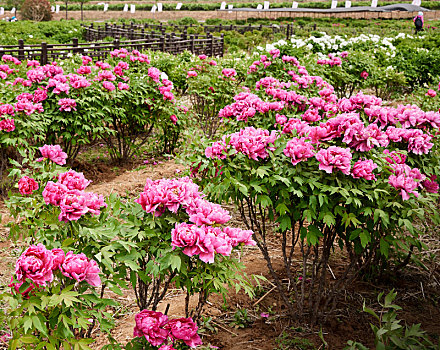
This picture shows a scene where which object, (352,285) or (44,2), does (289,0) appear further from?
(352,285)

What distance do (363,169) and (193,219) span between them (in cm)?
103

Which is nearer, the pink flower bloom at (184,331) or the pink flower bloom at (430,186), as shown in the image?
the pink flower bloom at (184,331)

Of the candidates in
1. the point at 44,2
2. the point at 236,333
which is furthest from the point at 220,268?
the point at 44,2

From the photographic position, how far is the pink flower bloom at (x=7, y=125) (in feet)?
15.3

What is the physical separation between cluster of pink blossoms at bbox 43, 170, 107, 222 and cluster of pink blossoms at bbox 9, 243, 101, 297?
0.71 feet

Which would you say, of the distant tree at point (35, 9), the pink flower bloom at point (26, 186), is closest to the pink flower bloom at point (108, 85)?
the pink flower bloom at point (26, 186)

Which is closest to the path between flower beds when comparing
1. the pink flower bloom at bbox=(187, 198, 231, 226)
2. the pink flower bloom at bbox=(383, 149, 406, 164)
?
the pink flower bloom at bbox=(187, 198, 231, 226)

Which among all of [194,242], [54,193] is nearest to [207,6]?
[54,193]

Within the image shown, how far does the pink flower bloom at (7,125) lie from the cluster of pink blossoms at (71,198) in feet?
9.08

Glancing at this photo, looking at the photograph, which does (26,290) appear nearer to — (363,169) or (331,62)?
(363,169)

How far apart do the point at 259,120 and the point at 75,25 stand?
97.3 feet

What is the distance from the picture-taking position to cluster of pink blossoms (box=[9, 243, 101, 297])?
5.92 feet

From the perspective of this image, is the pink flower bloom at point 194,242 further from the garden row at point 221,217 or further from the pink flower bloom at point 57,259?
the pink flower bloom at point 57,259

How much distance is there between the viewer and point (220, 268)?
2.23 meters
